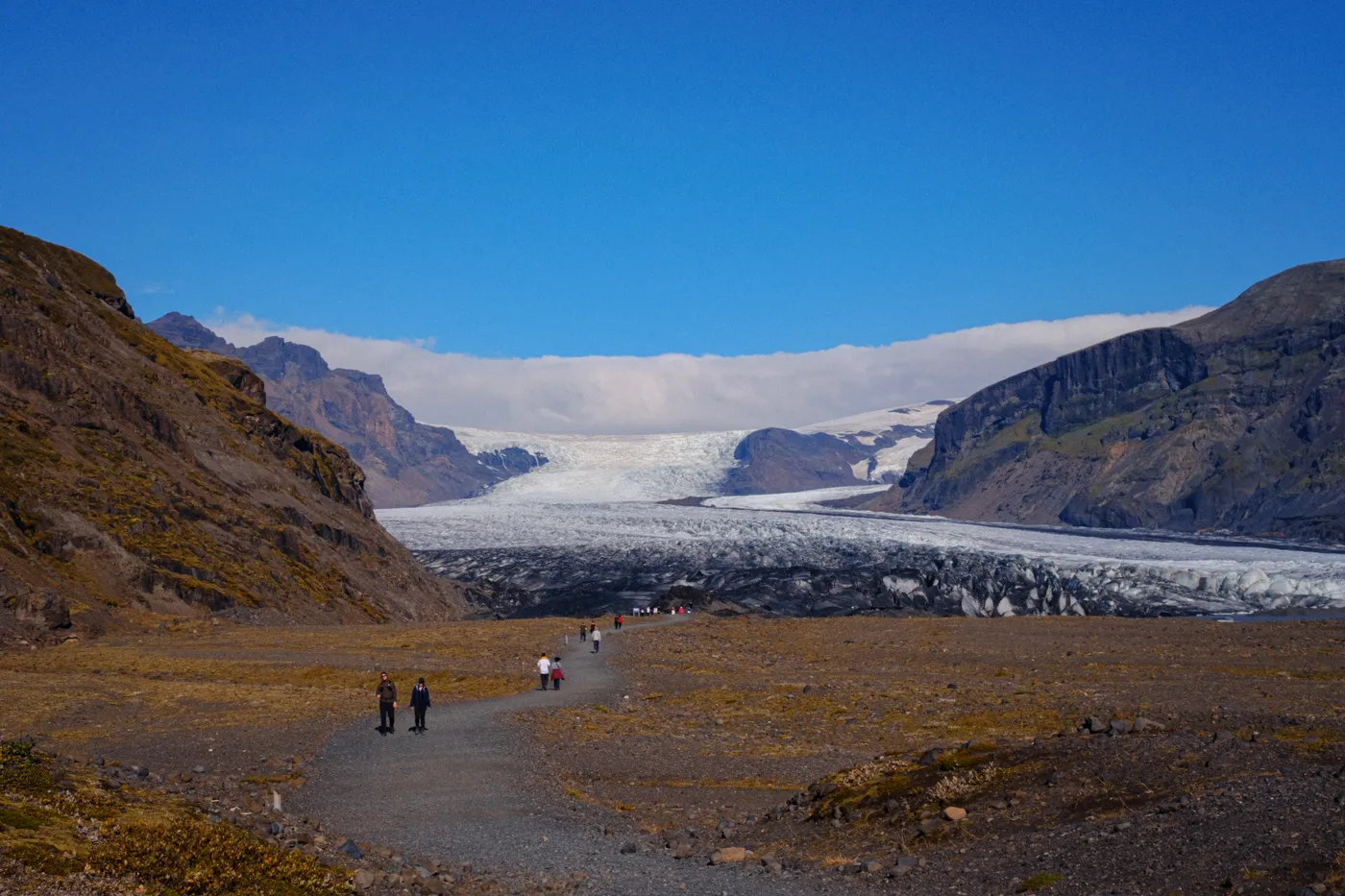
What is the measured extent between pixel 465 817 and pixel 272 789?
346 centimetres

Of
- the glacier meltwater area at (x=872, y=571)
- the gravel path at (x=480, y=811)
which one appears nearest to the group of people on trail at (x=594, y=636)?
the gravel path at (x=480, y=811)

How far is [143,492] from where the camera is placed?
191ft

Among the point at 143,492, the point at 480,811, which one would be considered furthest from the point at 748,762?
the point at 143,492

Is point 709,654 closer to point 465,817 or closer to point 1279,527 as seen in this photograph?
point 465,817

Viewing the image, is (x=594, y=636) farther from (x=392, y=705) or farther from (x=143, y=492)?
(x=143, y=492)

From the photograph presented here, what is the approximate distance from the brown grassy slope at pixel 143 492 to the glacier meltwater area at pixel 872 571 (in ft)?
60.8

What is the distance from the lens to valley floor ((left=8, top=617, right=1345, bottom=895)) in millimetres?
12742

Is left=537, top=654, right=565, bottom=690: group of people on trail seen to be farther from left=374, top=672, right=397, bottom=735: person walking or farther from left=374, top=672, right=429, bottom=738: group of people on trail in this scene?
left=374, top=672, right=397, bottom=735: person walking

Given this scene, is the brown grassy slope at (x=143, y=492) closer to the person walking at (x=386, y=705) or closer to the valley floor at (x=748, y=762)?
the valley floor at (x=748, y=762)

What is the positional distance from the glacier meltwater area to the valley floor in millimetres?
44020

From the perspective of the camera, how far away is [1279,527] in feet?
626

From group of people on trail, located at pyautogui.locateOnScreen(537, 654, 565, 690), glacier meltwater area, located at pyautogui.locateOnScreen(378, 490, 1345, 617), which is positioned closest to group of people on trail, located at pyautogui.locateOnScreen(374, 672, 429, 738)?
group of people on trail, located at pyautogui.locateOnScreen(537, 654, 565, 690)

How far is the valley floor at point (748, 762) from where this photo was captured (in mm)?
12742

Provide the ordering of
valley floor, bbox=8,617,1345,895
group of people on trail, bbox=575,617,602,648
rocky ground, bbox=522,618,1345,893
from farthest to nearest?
group of people on trail, bbox=575,617,602,648 < valley floor, bbox=8,617,1345,895 < rocky ground, bbox=522,618,1345,893
